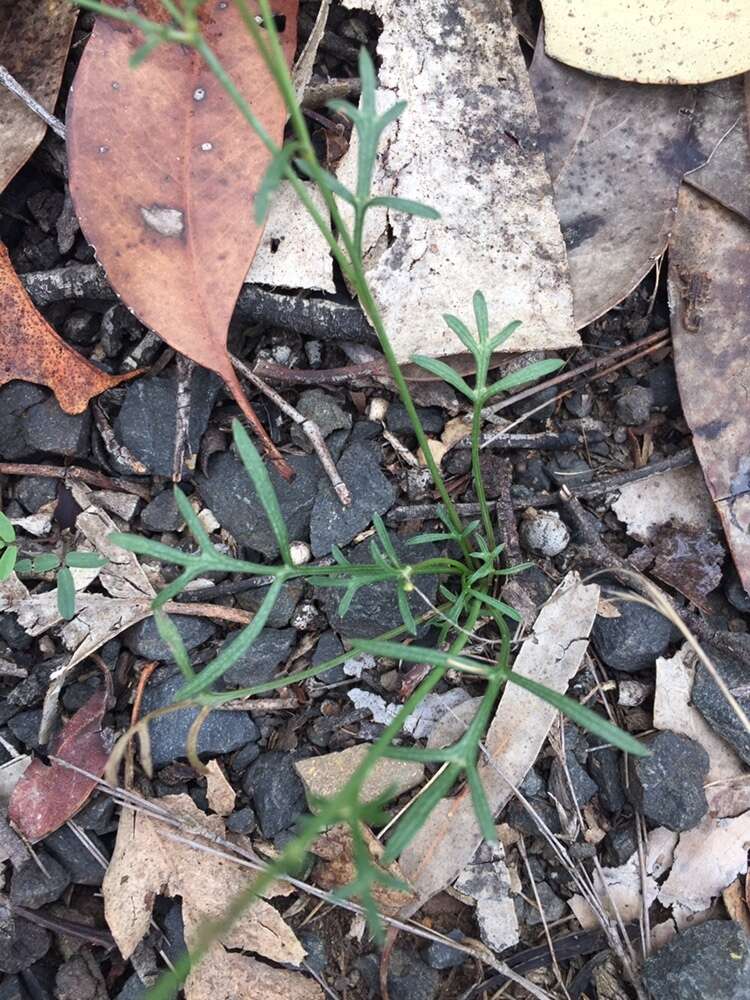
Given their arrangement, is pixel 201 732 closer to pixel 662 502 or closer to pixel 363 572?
pixel 363 572

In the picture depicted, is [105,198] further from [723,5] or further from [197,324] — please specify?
[723,5]

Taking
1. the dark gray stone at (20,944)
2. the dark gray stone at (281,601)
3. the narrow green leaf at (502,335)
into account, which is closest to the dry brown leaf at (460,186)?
the narrow green leaf at (502,335)

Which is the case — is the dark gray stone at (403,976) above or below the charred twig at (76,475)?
below

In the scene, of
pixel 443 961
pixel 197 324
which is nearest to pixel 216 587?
pixel 197 324

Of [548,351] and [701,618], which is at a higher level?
[548,351]

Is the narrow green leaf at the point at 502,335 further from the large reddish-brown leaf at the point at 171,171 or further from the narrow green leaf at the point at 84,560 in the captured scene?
the narrow green leaf at the point at 84,560

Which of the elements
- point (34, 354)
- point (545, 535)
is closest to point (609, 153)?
point (545, 535)
